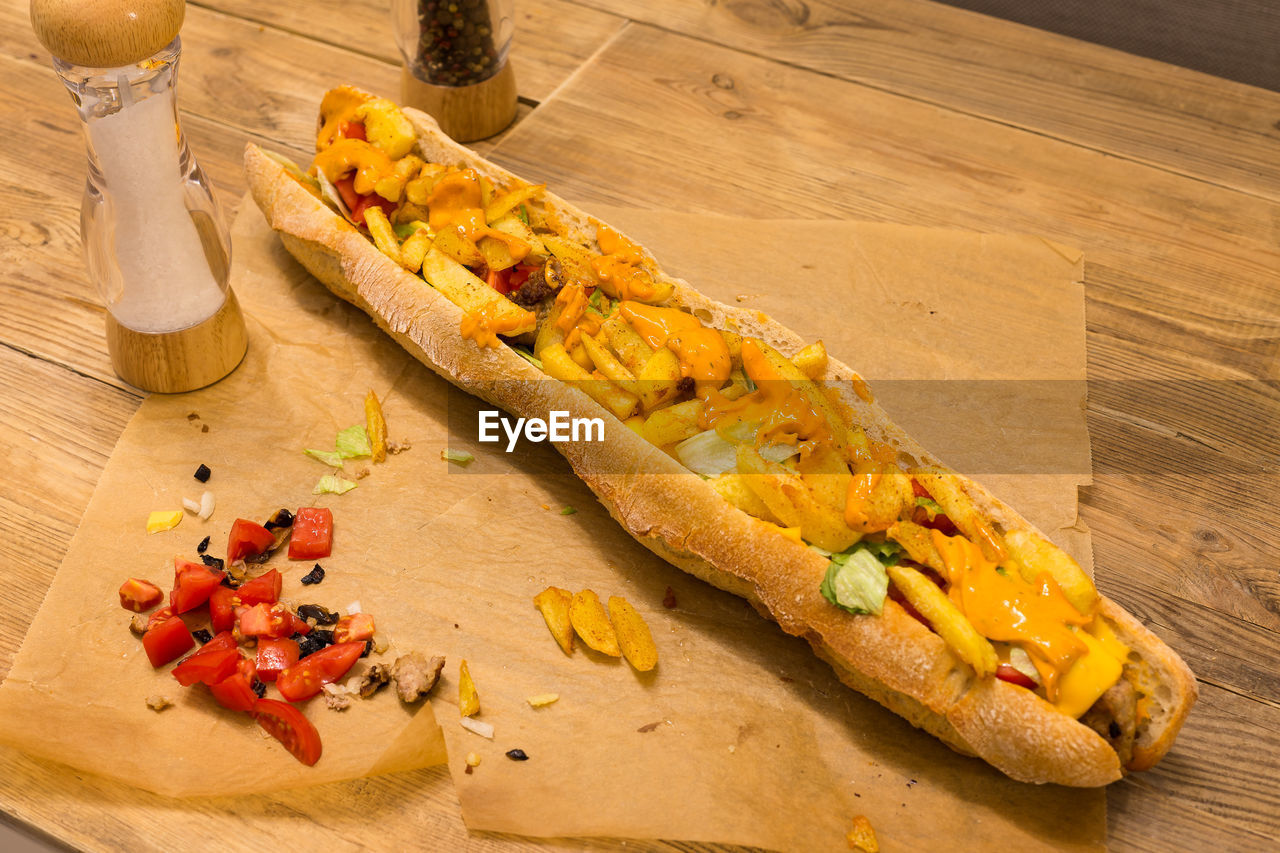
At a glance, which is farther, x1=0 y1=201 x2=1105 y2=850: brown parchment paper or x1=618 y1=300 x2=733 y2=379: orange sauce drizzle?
x1=618 y1=300 x2=733 y2=379: orange sauce drizzle

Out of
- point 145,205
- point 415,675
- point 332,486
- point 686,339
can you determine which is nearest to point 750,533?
point 686,339

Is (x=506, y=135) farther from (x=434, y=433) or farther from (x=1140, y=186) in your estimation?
(x=1140, y=186)

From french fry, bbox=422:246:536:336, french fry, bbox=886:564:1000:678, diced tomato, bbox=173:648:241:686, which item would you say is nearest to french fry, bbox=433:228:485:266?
french fry, bbox=422:246:536:336

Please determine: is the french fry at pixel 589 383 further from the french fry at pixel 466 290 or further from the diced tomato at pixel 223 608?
the diced tomato at pixel 223 608

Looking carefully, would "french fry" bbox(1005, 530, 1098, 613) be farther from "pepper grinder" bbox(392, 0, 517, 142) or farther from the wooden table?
"pepper grinder" bbox(392, 0, 517, 142)

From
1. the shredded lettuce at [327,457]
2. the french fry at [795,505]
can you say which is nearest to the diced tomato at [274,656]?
the shredded lettuce at [327,457]

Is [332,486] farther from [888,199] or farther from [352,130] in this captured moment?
[888,199]
